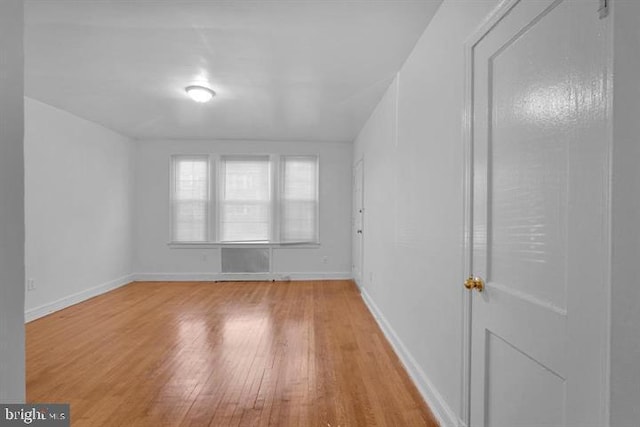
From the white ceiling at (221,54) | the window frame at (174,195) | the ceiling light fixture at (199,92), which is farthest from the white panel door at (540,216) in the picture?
the window frame at (174,195)

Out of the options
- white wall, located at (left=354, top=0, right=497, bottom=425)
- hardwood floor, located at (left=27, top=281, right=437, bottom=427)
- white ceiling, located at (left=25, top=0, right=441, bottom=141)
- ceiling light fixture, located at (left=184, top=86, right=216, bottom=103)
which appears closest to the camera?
white wall, located at (left=354, top=0, right=497, bottom=425)

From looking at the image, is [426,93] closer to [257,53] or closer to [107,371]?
[257,53]

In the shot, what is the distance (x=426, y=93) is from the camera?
2293 millimetres

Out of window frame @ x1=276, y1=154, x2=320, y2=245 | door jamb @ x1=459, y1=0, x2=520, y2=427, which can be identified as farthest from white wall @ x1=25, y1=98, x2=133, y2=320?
door jamb @ x1=459, y1=0, x2=520, y2=427

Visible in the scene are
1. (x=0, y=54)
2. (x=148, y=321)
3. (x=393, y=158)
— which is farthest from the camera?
(x=148, y=321)

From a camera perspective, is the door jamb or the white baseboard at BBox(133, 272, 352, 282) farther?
the white baseboard at BBox(133, 272, 352, 282)

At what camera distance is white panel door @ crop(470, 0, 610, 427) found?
89 cm

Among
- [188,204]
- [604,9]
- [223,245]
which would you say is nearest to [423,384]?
[604,9]

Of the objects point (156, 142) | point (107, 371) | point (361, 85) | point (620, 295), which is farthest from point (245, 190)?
point (620, 295)

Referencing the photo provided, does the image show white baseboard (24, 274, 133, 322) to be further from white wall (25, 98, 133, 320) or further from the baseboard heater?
the baseboard heater

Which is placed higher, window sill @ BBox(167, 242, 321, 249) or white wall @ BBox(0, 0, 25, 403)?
white wall @ BBox(0, 0, 25, 403)

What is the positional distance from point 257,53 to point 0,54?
223cm

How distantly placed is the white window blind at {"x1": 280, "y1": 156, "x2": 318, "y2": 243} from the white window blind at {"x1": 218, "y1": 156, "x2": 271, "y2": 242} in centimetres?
31

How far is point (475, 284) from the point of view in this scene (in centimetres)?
148
